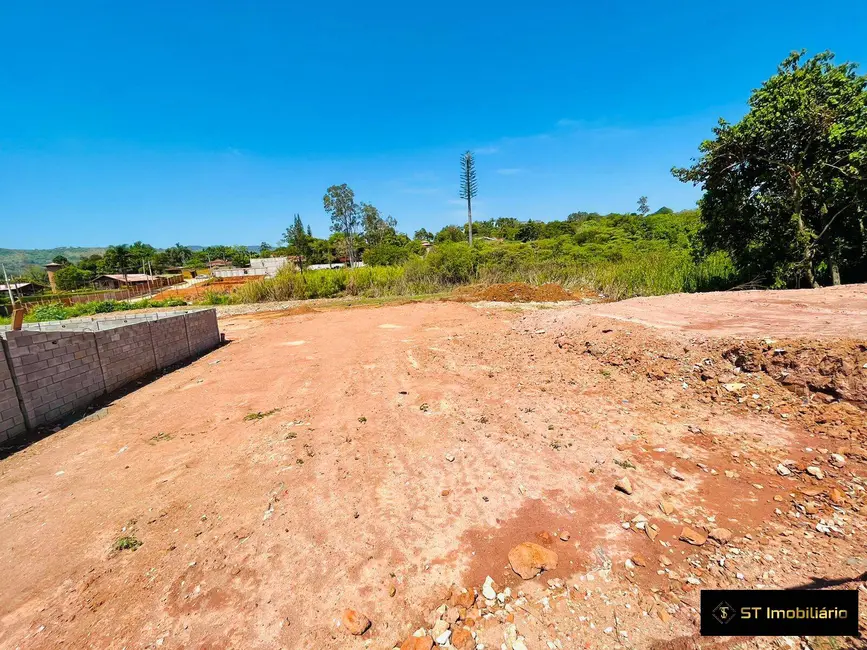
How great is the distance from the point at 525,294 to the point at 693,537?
1379cm

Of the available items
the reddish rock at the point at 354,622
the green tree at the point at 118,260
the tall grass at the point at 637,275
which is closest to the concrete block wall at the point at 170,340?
the reddish rock at the point at 354,622

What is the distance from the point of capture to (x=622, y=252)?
2042 cm

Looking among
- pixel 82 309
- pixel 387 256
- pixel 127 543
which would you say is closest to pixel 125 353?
pixel 127 543

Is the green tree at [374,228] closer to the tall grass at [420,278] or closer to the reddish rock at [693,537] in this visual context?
the tall grass at [420,278]

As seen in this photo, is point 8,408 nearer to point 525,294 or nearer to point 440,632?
point 440,632

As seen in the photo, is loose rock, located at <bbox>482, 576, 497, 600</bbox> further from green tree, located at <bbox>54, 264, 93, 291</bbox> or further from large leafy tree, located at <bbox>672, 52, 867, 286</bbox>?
green tree, located at <bbox>54, 264, 93, 291</bbox>

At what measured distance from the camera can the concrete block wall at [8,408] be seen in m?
3.87

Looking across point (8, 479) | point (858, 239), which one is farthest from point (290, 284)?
point (858, 239)

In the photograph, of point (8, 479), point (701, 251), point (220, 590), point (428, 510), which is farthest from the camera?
point (701, 251)

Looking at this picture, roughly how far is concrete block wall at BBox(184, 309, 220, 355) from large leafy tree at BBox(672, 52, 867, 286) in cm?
1327

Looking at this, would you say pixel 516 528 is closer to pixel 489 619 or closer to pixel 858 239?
pixel 489 619

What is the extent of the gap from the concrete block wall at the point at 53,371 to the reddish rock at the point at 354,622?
16.2 ft

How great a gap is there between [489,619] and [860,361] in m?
4.61

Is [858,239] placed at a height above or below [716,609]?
above
